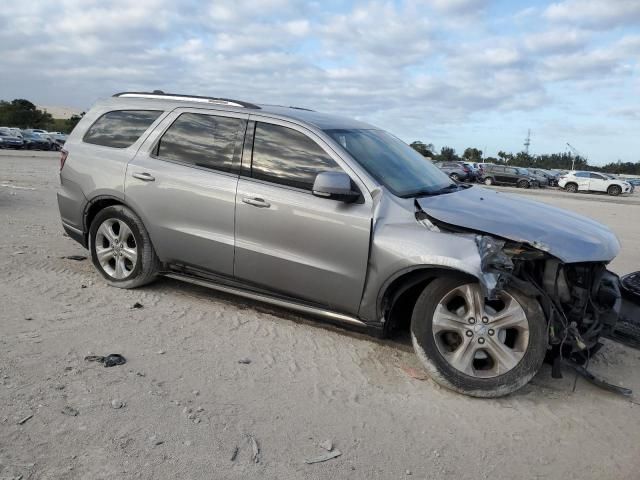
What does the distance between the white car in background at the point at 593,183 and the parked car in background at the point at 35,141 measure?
124ft

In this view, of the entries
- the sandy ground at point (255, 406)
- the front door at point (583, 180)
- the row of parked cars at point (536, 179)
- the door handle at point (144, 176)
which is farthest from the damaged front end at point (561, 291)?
the front door at point (583, 180)

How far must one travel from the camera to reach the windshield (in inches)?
169

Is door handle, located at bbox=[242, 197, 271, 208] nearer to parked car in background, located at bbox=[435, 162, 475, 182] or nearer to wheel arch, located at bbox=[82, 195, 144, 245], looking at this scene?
wheel arch, located at bbox=[82, 195, 144, 245]

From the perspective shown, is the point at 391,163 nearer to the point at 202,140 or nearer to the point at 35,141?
the point at 202,140

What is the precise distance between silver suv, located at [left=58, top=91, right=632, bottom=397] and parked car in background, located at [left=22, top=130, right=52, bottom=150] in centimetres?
4162

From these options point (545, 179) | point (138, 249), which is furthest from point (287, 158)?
point (545, 179)

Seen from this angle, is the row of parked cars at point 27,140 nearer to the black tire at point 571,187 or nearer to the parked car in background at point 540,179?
the parked car in background at point 540,179

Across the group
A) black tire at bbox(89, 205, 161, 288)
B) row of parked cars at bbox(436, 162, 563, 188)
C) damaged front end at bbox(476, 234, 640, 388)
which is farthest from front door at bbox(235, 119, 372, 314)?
row of parked cars at bbox(436, 162, 563, 188)

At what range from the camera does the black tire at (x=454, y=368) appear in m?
3.63

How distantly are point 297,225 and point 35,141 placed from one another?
44.2 metres

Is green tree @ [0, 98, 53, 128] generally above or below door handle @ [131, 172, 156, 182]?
above

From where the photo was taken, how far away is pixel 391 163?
461 centimetres

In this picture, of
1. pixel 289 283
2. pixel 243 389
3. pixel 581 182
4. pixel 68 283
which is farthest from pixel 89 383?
pixel 581 182

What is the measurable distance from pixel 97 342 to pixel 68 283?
1614mm
